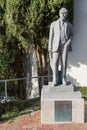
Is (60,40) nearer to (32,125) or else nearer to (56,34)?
(56,34)

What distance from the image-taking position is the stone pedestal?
7.75 m

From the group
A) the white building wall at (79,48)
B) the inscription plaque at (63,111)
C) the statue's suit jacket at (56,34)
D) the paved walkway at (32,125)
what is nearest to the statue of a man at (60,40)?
the statue's suit jacket at (56,34)

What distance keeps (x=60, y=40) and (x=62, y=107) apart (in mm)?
1588

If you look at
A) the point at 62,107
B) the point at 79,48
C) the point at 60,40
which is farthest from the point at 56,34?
the point at 79,48

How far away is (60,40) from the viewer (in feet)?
25.5

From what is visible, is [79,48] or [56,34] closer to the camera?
[56,34]

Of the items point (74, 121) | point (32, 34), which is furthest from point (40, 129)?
point (32, 34)

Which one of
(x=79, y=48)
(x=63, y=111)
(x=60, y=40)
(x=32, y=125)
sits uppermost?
(x=60, y=40)

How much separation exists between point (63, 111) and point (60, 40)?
1.68 m

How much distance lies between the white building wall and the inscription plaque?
4164 millimetres

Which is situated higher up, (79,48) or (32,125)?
(79,48)

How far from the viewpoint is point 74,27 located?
11695 mm

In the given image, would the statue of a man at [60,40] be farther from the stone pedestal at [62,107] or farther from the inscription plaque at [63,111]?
the inscription plaque at [63,111]

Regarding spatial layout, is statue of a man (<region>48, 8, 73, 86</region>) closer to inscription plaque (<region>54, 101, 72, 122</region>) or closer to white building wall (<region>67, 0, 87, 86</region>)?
inscription plaque (<region>54, 101, 72, 122</region>)
